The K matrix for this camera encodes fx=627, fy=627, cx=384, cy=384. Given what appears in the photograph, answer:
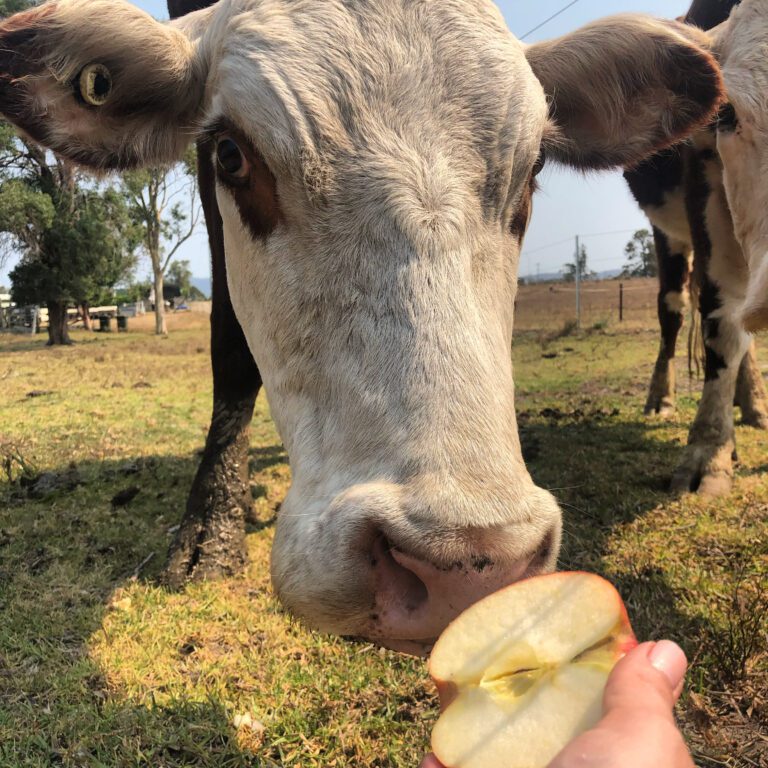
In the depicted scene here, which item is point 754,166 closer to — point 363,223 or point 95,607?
point 363,223

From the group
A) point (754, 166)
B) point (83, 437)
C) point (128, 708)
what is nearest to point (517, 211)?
A: point (754, 166)

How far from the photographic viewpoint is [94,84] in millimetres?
2252

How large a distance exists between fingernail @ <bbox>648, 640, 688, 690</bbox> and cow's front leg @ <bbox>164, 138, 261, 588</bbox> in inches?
107

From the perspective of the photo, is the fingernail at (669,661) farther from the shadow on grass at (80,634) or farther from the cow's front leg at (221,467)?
the cow's front leg at (221,467)

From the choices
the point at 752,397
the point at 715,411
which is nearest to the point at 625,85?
the point at 715,411

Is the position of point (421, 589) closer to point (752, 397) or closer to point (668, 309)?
point (752, 397)

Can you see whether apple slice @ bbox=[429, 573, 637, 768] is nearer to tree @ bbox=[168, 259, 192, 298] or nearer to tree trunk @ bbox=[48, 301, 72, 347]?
tree trunk @ bbox=[48, 301, 72, 347]

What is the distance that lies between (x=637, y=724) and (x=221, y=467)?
3.00 meters

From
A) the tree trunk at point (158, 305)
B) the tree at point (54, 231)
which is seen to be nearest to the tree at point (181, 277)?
the tree trunk at point (158, 305)

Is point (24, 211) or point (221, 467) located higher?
point (24, 211)

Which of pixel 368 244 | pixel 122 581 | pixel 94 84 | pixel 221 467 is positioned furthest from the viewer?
pixel 221 467

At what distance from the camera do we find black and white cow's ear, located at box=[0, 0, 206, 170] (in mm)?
2062

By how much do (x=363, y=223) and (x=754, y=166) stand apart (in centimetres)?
222

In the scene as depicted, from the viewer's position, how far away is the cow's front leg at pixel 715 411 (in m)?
4.14
